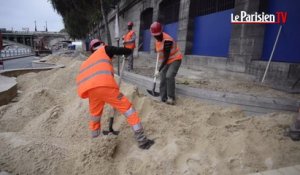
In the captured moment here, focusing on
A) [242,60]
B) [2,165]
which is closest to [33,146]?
[2,165]

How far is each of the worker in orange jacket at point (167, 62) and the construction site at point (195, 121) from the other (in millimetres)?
123

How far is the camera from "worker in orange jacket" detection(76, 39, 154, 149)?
3.12m

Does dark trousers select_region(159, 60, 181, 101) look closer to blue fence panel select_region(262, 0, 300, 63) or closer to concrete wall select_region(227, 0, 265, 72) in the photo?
concrete wall select_region(227, 0, 265, 72)

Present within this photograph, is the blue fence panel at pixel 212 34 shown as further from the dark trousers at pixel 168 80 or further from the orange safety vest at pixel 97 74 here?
the orange safety vest at pixel 97 74

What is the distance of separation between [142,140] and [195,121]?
42.5 inches

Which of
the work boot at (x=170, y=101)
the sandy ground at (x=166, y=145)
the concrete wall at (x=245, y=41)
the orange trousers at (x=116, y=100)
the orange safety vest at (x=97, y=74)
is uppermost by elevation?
the concrete wall at (x=245, y=41)

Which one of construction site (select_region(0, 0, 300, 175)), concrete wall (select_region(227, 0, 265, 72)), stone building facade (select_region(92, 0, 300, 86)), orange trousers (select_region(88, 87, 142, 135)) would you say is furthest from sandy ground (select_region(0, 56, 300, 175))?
concrete wall (select_region(227, 0, 265, 72))

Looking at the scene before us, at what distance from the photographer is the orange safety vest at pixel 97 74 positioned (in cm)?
311

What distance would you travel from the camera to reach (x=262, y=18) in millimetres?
6012

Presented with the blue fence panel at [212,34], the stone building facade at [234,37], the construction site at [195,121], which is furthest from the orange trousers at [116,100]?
the blue fence panel at [212,34]

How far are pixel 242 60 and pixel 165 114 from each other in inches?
133

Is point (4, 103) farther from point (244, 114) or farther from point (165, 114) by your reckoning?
point (244, 114)

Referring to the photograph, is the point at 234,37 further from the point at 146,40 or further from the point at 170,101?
the point at 146,40

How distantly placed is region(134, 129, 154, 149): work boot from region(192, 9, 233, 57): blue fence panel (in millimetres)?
5163
